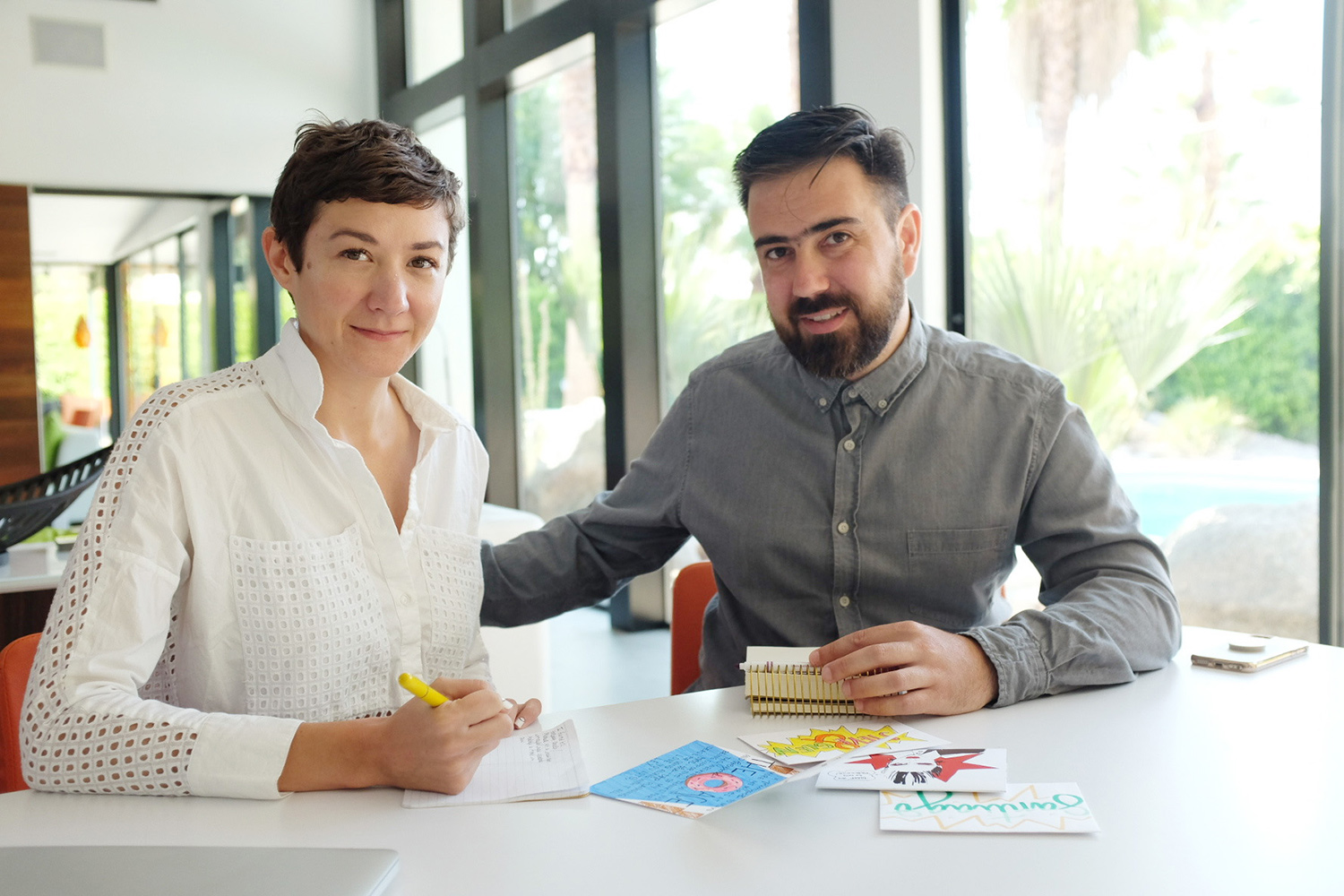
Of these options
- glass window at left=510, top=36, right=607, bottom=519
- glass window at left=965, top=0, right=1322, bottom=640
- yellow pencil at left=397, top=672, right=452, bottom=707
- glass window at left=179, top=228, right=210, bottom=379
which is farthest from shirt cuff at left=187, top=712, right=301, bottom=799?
glass window at left=179, top=228, right=210, bottom=379

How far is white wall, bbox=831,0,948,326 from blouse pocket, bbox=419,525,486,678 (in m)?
1.92

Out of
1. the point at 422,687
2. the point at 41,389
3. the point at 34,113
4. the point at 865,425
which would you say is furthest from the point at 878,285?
the point at 41,389

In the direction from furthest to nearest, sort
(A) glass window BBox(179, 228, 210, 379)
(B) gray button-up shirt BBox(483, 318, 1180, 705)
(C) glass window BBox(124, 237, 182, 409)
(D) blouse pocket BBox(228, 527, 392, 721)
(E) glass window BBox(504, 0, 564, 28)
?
(C) glass window BBox(124, 237, 182, 409)
(A) glass window BBox(179, 228, 210, 379)
(E) glass window BBox(504, 0, 564, 28)
(B) gray button-up shirt BBox(483, 318, 1180, 705)
(D) blouse pocket BBox(228, 527, 392, 721)

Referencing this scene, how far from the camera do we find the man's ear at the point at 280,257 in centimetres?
142

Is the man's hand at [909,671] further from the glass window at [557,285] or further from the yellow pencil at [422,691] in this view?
the glass window at [557,285]

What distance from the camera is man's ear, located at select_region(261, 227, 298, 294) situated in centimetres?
142

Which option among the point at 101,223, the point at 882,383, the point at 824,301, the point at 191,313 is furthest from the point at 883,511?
the point at 191,313

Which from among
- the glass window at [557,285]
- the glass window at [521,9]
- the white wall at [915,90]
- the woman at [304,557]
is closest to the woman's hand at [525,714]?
the woman at [304,557]

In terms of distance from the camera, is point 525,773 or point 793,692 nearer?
point 525,773

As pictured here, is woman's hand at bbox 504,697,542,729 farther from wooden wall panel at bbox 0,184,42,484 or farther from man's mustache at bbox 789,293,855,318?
wooden wall panel at bbox 0,184,42,484

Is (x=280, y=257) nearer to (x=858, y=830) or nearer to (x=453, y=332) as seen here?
(x=858, y=830)

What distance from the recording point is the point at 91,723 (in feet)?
3.40

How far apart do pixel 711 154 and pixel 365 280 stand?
3.19 m

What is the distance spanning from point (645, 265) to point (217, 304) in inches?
155
